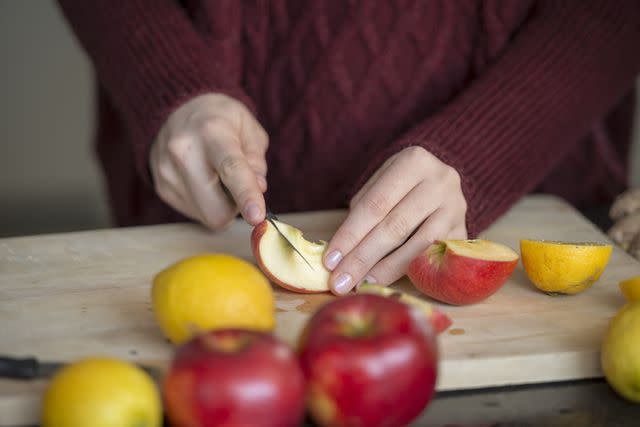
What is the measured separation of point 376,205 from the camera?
114cm

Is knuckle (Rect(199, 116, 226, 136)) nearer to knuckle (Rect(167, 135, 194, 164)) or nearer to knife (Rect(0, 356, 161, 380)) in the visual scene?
knuckle (Rect(167, 135, 194, 164))

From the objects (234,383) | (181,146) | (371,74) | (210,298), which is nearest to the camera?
(234,383)

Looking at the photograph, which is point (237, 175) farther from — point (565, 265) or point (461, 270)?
point (565, 265)

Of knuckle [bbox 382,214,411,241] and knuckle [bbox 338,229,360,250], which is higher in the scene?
knuckle [bbox 382,214,411,241]

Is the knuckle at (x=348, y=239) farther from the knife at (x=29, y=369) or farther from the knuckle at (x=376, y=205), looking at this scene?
the knife at (x=29, y=369)

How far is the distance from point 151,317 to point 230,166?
0.80 ft

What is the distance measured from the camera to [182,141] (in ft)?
3.98

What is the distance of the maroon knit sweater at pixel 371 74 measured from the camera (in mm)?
1303

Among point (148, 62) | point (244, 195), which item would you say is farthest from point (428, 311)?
point (148, 62)

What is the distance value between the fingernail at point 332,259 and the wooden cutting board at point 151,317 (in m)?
0.04

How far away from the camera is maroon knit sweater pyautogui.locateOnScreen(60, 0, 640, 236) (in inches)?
51.3

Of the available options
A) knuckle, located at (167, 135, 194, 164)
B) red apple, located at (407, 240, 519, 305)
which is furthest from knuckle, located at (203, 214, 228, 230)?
red apple, located at (407, 240, 519, 305)

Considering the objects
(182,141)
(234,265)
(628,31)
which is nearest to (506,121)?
(628,31)

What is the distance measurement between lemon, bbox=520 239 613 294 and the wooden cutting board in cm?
2
